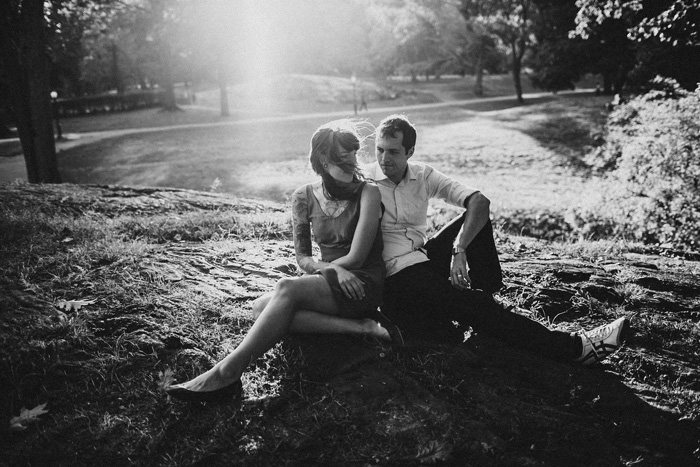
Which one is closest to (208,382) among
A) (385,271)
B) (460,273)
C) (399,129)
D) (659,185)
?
(385,271)

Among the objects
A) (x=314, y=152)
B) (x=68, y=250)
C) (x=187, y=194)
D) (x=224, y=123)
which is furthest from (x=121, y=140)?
(x=314, y=152)

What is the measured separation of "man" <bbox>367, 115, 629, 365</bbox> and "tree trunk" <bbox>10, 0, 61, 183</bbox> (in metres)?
11.0

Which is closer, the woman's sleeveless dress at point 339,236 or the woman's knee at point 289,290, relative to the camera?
the woman's knee at point 289,290

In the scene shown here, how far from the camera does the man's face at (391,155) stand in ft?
11.6

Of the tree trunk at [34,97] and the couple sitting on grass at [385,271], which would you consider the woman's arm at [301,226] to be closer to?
the couple sitting on grass at [385,271]

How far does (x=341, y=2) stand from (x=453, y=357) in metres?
56.1

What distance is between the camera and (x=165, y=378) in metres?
2.95

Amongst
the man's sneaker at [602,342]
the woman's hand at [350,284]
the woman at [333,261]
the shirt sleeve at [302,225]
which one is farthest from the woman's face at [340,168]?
the man's sneaker at [602,342]

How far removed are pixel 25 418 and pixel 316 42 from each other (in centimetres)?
5609

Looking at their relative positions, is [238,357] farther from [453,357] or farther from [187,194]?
[187,194]

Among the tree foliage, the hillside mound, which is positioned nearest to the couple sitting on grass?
the hillside mound

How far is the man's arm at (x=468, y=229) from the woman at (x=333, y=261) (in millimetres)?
562

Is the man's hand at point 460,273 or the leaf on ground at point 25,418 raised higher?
the man's hand at point 460,273

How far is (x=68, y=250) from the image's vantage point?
493 cm
